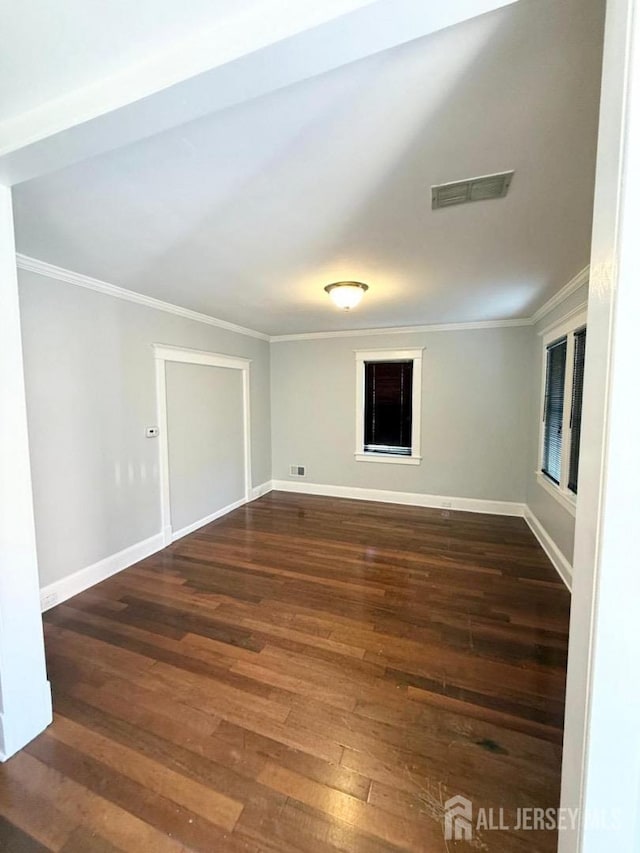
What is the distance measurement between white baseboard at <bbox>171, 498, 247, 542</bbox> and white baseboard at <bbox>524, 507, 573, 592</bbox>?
3.57 metres

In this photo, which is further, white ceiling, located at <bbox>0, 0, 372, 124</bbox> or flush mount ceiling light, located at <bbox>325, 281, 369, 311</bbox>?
flush mount ceiling light, located at <bbox>325, 281, 369, 311</bbox>

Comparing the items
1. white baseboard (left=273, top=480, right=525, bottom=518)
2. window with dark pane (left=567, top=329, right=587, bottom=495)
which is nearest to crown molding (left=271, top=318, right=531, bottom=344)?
window with dark pane (left=567, top=329, right=587, bottom=495)

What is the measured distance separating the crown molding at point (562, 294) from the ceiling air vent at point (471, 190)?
4.79 feet

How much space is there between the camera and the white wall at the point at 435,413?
4.46m

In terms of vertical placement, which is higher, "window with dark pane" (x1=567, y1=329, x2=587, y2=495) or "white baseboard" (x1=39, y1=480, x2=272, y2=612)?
"window with dark pane" (x1=567, y1=329, x2=587, y2=495)

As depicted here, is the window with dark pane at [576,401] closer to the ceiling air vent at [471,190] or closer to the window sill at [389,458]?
the ceiling air vent at [471,190]

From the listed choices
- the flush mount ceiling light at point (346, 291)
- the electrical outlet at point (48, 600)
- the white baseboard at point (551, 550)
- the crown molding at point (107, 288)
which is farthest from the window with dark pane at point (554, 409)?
the electrical outlet at point (48, 600)

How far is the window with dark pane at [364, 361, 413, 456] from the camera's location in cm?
498

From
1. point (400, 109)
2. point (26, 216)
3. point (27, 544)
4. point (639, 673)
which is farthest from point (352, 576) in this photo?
point (26, 216)

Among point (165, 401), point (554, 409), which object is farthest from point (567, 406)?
point (165, 401)

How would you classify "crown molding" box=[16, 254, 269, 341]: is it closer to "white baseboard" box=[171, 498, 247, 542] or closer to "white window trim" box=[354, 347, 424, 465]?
"white window trim" box=[354, 347, 424, 465]

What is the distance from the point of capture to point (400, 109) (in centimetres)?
119

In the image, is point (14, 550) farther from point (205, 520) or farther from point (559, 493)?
point (559, 493)

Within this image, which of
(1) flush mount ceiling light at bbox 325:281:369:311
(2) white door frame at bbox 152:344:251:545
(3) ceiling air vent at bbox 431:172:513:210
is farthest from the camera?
(2) white door frame at bbox 152:344:251:545
